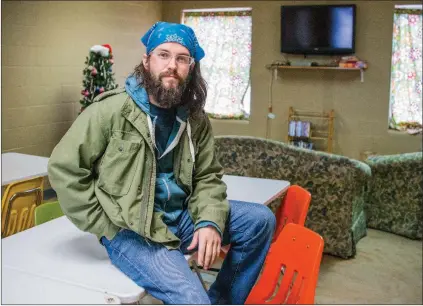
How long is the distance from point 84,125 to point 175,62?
13.8 inches

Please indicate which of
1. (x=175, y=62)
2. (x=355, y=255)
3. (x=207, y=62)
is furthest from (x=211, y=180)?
(x=207, y=62)

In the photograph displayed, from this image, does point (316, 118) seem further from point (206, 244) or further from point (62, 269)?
point (62, 269)

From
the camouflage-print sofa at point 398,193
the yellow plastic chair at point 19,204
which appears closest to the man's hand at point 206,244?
the yellow plastic chair at point 19,204

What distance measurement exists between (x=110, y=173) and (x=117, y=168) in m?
0.03

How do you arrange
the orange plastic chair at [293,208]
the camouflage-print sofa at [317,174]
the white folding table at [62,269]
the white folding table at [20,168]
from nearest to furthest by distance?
the white folding table at [62,269] < the orange plastic chair at [293,208] < the white folding table at [20,168] < the camouflage-print sofa at [317,174]

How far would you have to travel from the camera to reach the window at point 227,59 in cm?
750

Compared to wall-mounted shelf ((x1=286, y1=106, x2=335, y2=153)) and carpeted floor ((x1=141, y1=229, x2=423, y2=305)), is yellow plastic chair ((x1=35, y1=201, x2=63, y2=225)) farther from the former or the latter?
wall-mounted shelf ((x1=286, y1=106, x2=335, y2=153))

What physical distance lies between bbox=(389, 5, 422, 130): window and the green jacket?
5.52 m

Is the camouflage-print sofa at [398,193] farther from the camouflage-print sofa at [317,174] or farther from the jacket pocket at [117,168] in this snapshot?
the jacket pocket at [117,168]

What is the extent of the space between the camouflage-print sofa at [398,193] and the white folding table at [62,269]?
3149 millimetres

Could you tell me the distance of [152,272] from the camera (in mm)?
1595

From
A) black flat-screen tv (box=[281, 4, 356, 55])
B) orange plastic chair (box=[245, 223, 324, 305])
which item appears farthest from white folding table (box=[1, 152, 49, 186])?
black flat-screen tv (box=[281, 4, 356, 55])

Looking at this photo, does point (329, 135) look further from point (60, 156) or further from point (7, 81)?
point (60, 156)

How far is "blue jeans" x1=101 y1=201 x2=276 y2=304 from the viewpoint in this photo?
158 centimetres
